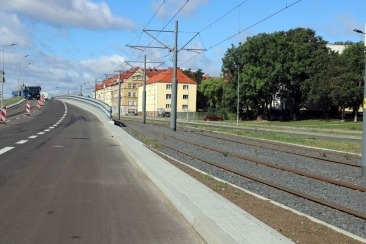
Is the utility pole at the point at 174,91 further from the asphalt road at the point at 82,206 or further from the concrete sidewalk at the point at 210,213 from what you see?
the concrete sidewalk at the point at 210,213

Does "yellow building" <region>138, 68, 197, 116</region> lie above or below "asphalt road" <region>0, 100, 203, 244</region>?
above

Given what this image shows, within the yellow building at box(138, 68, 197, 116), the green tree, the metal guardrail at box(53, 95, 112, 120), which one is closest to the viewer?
the metal guardrail at box(53, 95, 112, 120)

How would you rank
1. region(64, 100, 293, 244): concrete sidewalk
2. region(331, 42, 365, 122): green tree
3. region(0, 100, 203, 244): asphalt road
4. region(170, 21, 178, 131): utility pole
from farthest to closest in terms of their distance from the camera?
1. region(331, 42, 365, 122): green tree
2. region(170, 21, 178, 131): utility pole
3. region(0, 100, 203, 244): asphalt road
4. region(64, 100, 293, 244): concrete sidewalk

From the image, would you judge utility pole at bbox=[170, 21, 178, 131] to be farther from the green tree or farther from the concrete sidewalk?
the green tree

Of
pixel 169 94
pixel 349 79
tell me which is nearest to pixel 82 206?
pixel 349 79

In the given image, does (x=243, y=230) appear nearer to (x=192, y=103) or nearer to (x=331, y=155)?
(x=331, y=155)

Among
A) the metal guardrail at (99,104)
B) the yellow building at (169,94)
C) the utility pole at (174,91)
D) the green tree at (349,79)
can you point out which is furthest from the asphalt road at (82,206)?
the yellow building at (169,94)

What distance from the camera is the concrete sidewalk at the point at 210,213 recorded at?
6047mm

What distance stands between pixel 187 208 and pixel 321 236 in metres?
2.30

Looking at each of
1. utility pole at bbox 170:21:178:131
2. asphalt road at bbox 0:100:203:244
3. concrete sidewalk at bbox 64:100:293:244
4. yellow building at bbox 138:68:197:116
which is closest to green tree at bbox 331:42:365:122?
utility pole at bbox 170:21:178:131

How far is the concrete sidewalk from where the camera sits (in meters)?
6.05

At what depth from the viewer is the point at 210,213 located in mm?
7484

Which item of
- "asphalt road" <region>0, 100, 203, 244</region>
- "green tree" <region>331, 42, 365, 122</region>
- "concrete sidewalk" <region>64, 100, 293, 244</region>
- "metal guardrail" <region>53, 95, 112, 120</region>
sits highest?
"green tree" <region>331, 42, 365, 122</region>

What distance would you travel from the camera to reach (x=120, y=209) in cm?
832
